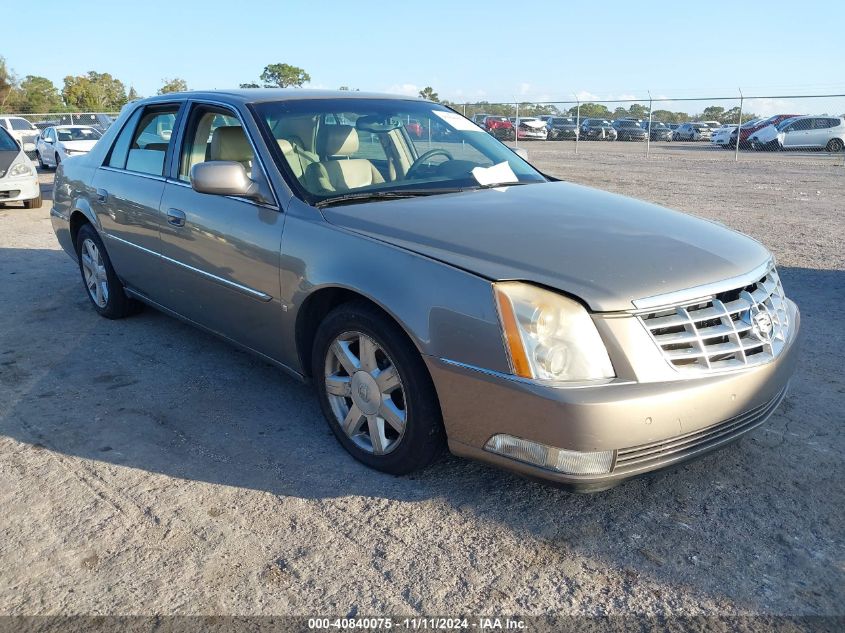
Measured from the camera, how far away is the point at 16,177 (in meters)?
11.9

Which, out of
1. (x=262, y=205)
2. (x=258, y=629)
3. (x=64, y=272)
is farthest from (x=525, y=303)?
(x=64, y=272)

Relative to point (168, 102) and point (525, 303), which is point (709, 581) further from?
point (168, 102)

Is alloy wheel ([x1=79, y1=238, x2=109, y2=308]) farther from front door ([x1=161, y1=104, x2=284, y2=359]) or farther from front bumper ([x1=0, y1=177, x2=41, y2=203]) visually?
front bumper ([x1=0, y1=177, x2=41, y2=203])

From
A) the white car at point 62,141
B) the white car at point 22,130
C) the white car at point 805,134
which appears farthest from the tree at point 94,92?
the white car at point 805,134

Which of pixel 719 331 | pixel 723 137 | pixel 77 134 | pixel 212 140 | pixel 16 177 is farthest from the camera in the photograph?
Result: pixel 723 137

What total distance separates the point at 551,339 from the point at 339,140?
6.33ft

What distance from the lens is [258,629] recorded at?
7.69ft

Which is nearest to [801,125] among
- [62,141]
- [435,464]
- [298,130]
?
[62,141]

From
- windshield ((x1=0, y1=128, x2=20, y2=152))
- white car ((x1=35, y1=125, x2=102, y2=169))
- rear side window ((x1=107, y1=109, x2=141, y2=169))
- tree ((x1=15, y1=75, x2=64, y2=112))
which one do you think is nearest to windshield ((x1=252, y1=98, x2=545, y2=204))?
rear side window ((x1=107, y1=109, x2=141, y2=169))

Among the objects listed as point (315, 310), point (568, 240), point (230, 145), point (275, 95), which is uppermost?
point (275, 95)

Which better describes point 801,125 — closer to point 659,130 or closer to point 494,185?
point 659,130

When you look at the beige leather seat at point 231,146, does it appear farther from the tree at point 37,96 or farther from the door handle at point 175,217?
the tree at point 37,96

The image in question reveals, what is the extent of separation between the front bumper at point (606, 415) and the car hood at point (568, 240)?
338 millimetres

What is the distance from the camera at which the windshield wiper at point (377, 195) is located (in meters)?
3.51
